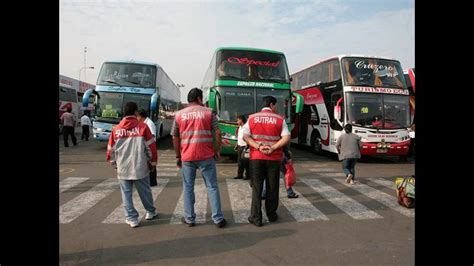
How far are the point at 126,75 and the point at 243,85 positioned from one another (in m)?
6.56

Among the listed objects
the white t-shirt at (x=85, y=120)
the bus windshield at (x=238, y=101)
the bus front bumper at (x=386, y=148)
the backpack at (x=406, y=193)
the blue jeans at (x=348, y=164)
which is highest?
the bus windshield at (x=238, y=101)

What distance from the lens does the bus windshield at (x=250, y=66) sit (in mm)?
11945

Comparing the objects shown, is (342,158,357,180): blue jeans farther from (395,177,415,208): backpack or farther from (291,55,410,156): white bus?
(291,55,410,156): white bus

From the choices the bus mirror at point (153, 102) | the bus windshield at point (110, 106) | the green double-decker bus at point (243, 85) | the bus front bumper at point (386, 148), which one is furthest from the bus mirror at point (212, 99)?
the bus front bumper at point (386, 148)

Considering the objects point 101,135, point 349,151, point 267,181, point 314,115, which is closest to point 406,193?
point 349,151

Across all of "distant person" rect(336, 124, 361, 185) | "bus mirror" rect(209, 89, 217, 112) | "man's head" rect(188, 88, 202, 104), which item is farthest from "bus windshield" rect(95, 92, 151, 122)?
"man's head" rect(188, 88, 202, 104)

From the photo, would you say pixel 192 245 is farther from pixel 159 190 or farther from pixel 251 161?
pixel 159 190

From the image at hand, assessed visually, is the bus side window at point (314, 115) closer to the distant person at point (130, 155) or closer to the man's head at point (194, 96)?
the man's head at point (194, 96)

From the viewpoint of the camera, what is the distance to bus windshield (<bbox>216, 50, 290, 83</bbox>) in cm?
1195

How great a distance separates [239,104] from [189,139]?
6834 mm

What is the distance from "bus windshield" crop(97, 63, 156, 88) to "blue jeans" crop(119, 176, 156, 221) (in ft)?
36.6

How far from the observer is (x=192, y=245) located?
427cm

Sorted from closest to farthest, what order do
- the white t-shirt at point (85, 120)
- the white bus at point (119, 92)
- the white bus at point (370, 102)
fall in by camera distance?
the white bus at point (370, 102)
the white bus at point (119, 92)
the white t-shirt at point (85, 120)
